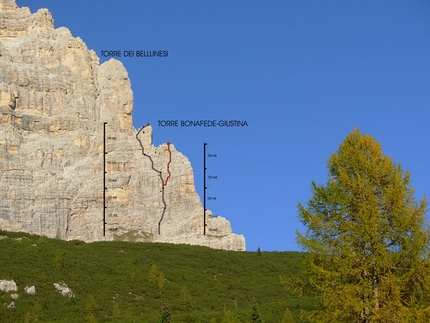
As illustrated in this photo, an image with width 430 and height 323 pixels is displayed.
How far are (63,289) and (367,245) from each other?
39874 millimetres

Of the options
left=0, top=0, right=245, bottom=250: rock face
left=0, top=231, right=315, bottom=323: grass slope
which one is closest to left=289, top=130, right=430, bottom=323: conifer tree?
left=0, top=231, right=315, bottom=323: grass slope

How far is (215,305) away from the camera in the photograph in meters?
55.4

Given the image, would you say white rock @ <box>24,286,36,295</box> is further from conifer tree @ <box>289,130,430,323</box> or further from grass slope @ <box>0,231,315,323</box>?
conifer tree @ <box>289,130,430,323</box>

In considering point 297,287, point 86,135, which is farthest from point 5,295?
point 86,135

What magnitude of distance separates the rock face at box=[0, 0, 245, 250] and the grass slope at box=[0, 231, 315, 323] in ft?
284

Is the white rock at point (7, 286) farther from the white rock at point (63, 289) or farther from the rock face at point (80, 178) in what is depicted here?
the rock face at point (80, 178)

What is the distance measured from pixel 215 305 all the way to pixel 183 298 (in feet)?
7.69

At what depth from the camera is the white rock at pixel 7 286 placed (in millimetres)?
53000

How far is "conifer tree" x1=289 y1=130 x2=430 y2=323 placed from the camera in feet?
59.6

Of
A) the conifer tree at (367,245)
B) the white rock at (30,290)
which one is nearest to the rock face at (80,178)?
the white rock at (30,290)

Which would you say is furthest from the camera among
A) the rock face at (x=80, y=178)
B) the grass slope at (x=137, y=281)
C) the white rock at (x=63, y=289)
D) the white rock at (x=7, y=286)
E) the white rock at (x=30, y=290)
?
the rock face at (x=80, y=178)

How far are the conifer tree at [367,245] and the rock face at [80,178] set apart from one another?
14099 centimetres

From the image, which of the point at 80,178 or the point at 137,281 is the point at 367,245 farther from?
the point at 80,178

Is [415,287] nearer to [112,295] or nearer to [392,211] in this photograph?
[392,211]
